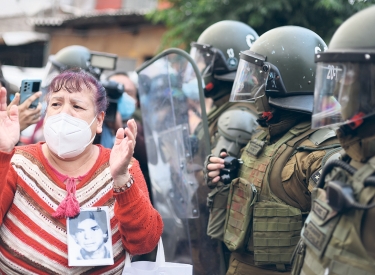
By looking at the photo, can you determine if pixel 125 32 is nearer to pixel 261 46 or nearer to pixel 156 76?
pixel 156 76

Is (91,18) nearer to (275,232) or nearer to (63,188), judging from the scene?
(275,232)

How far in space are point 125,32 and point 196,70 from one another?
13.9m

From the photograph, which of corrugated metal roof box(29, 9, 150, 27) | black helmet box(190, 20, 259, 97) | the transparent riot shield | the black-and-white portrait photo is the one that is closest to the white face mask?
the black-and-white portrait photo

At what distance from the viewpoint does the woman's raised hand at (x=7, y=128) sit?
9.75ft

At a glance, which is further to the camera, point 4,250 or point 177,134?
point 177,134

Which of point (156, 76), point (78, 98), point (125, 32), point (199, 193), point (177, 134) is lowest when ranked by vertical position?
point (125, 32)

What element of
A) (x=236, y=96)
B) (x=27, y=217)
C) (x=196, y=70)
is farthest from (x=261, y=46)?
(x=27, y=217)

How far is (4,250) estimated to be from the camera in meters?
3.08

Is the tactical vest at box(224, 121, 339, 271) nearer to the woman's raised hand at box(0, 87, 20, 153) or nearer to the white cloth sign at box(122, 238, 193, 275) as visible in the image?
the white cloth sign at box(122, 238, 193, 275)

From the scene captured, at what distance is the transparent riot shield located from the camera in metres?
4.64

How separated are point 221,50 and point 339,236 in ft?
9.98

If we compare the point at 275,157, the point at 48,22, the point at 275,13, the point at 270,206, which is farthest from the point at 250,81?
the point at 48,22

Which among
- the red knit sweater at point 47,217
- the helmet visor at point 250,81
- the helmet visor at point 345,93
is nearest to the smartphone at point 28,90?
the red knit sweater at point 47,217

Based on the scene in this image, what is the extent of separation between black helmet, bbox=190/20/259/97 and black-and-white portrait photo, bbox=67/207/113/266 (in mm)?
2233
